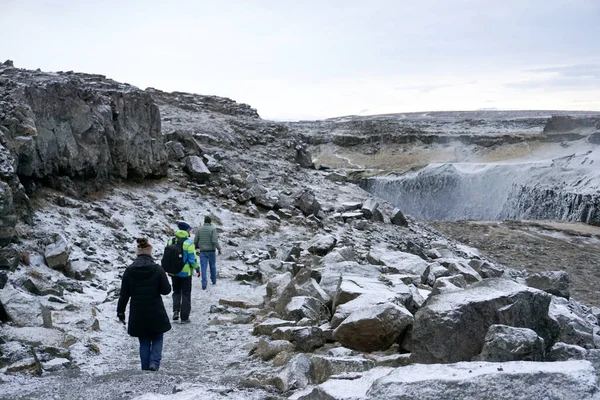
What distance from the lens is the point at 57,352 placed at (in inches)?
221

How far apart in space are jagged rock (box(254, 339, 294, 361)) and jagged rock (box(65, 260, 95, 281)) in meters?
3.87

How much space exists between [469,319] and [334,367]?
1190 millimetres

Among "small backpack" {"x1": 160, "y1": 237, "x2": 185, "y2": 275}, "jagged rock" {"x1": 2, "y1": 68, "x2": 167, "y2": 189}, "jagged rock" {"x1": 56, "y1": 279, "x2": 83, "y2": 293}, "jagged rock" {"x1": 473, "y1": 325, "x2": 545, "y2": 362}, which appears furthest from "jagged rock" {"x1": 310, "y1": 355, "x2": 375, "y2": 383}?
"jagged rock" {"x1": 2, "y1": 68, "x2": 167, "y2": 189}

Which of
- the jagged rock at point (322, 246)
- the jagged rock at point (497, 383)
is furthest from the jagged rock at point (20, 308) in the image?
the jagged rock at point (322, 246)

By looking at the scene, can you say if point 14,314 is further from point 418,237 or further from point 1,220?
point 418,237

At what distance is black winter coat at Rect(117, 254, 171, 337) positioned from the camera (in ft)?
17.9

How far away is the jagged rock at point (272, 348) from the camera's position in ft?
19.2

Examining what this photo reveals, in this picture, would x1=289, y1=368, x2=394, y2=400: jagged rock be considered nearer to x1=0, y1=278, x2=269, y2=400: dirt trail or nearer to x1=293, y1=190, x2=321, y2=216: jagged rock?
x1=0, y1=278, x2=269, y2=400: dirt trail

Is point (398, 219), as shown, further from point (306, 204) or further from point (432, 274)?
point (432, 274)

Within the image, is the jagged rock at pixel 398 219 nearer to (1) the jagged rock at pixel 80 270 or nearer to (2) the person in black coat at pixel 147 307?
(1) the jagged rock at pixel 80 270

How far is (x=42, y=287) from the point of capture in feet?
24.5

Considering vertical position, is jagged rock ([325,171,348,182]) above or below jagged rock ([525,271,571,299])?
above

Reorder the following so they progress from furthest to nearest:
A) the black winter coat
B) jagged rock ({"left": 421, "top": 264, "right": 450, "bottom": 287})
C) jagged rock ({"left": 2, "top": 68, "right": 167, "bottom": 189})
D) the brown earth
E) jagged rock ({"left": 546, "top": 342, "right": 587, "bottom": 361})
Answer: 1. the brown earth
2. jagged rock ({"left": 2, "top": 68, "right": 167, "bottom": 189})
3. jagged rock ({"left": 421, "top": 264, "right": 450, "bottom": 287})
4. the black winter coat
5. jagged rock ({"left": 546, "top": 342, "right": 587, "bottom": 361})

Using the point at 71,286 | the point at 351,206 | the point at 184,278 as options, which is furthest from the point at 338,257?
the point at 351,206
